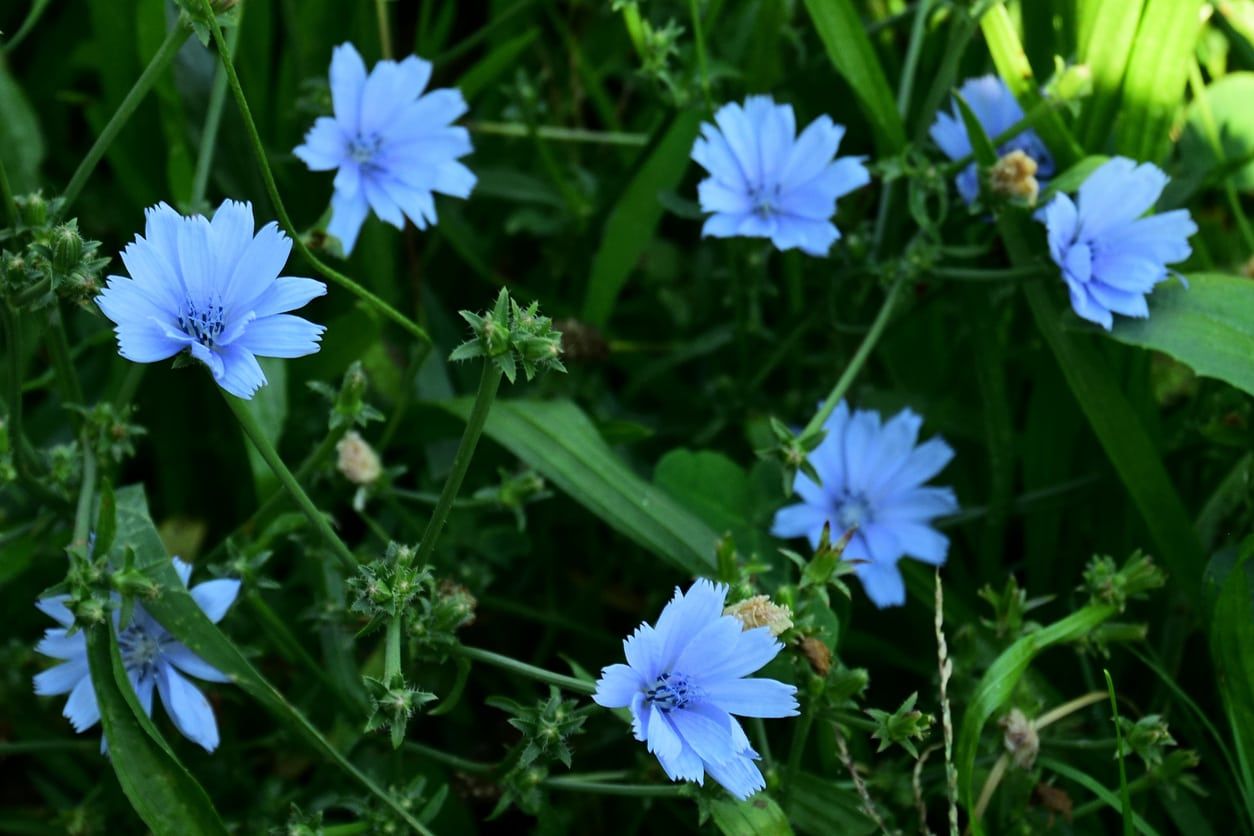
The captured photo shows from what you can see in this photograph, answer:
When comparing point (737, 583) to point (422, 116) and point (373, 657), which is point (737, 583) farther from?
point (422, 116)

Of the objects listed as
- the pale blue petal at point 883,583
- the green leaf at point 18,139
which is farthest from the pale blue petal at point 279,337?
the green leaf at point 18,139

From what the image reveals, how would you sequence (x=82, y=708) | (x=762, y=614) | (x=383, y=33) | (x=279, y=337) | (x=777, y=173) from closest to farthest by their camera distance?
(x=279, y=337), (x=762, y=614), (x=82, y=708), (x=777, y=173), (x=383, y=33)

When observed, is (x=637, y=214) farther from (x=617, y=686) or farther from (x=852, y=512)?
(x=617, y=686)

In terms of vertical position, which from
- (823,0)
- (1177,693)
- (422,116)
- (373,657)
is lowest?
(373,657)

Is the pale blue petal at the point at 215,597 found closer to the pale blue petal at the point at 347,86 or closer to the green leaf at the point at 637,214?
the pale blue petal at the point at 347,86

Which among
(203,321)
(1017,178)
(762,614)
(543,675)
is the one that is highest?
(1017,178)

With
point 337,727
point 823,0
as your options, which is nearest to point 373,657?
point 337,727

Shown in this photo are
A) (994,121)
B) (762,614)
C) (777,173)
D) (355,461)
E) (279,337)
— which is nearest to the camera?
(279,337)

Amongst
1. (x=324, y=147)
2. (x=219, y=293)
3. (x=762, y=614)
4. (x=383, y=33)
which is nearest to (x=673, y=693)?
(x=762, y=614)
